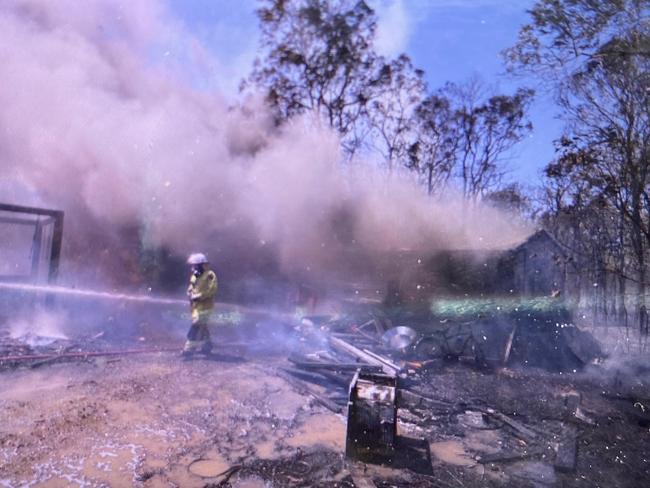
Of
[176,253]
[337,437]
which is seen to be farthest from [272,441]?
[176,253]

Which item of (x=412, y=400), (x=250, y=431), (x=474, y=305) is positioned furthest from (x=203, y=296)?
(x=474, y=305)

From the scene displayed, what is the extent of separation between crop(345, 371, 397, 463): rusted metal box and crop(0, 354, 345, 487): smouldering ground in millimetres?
341

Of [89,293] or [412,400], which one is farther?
[89,293]

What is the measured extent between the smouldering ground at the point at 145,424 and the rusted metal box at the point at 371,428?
34 centimetres

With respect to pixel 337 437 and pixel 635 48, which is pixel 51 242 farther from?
pixel 635 48

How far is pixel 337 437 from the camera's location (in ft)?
16.3

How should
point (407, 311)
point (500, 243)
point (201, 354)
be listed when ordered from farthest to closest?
1. point (500, 243)
2. point (407, 311)
3. point (201, 354)

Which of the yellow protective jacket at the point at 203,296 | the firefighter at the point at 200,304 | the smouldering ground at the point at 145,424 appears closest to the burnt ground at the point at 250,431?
the smouldering ground at the point at 145,424

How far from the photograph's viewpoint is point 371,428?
4.46 m

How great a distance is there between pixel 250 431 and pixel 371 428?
159cm

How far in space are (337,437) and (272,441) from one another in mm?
819

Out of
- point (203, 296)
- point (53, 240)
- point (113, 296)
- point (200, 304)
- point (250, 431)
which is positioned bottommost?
point (250, 431)

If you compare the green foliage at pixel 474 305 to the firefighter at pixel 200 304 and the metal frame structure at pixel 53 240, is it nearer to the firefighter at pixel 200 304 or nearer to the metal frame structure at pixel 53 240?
the firefighter at pixel 200 304

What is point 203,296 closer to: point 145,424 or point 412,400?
point 145,424
